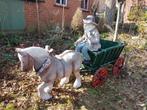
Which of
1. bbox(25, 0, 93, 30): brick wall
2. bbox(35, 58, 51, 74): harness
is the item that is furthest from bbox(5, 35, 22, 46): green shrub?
bbox(35, 58, 51, 74): harness

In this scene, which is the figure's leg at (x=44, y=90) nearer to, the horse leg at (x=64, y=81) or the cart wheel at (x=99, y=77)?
the horse leg at (x=64, y=81)

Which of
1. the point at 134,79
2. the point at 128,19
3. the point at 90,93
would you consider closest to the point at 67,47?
the point at 134,79

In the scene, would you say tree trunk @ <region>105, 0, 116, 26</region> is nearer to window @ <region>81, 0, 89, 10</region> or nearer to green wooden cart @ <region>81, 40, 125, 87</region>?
window @ <region>81, 0, 89, 10</region>

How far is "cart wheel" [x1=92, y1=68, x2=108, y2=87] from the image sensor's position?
20.3ft

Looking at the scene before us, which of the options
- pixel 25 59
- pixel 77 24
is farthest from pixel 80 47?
pixel 77 24

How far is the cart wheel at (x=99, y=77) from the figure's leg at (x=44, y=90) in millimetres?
1256

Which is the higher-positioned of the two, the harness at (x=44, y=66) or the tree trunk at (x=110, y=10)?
the tree trunk at (x=110, y=10)

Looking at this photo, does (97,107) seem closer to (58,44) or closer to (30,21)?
(58,44)

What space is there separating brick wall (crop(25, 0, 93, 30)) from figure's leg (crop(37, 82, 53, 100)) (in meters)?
6.46

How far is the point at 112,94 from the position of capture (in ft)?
20.7

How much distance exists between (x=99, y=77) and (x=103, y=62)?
478 millimetres

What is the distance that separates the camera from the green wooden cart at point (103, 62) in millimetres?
6204

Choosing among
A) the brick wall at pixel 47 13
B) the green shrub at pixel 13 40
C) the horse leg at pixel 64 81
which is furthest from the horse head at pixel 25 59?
the brick wall at pixel 47 13

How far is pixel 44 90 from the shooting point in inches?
209
